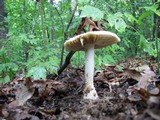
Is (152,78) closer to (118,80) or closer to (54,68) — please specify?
(118,80)

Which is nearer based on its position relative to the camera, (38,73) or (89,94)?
(89,94)

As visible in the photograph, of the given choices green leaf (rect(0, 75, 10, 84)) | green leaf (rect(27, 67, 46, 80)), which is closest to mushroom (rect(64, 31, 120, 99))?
green leaf (rect(27, 67, 46, 80))

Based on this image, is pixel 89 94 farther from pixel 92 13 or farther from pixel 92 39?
pixel 92 13

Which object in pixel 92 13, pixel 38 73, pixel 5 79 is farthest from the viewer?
pixel 5 79

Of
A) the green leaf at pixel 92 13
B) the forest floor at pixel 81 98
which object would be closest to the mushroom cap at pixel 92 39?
the green leaf at pixel 92 13

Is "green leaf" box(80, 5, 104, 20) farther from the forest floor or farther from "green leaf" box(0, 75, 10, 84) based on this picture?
"green leaf" box(0, 75, 10, 84)

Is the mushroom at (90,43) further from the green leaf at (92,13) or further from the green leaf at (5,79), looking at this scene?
the green leaf at (5,79)

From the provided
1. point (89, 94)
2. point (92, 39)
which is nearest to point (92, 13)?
point (92, 39)

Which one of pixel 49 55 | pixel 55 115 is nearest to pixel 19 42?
pixel 49 55
